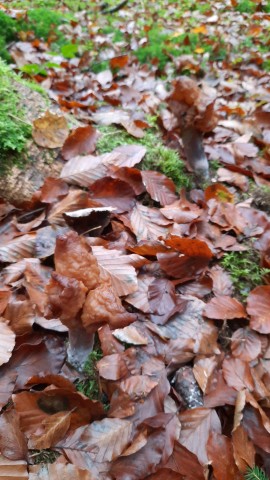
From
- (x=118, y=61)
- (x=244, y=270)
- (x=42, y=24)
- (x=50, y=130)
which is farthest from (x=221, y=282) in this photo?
(x=42, y=24)

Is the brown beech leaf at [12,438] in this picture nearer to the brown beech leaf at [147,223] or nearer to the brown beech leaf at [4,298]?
the brown beech leaf at [4,298]

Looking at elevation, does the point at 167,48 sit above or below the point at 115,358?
above

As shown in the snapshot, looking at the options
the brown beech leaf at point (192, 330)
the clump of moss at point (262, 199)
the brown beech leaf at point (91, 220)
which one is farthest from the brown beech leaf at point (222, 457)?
the clump of moss at point (262, 199)

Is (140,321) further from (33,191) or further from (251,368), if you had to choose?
(33,191)

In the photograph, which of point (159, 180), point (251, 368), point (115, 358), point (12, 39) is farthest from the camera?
point (12, 39)

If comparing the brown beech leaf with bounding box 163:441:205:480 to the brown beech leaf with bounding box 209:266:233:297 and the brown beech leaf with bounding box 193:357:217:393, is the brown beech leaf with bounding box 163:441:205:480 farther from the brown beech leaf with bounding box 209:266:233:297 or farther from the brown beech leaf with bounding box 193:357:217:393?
the brown beech leaf with bounding box 209:266:233:297

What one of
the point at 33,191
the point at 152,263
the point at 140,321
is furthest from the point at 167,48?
the point at 140,321

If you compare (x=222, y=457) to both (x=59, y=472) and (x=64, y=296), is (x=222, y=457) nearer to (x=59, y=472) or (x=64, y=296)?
(x=59, y=472)
